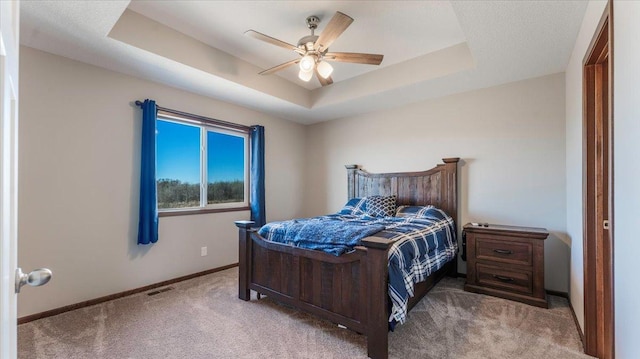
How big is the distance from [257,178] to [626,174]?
3.79 meters

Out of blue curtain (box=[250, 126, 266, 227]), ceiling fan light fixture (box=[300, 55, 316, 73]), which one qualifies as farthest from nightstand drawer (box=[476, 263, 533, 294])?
blue curtain (box=[250, 126, 266, 227])

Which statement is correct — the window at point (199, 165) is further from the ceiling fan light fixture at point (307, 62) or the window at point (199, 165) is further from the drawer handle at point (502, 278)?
the drawer handle at point (502, 278)

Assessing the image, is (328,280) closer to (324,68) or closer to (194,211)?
(324,68)

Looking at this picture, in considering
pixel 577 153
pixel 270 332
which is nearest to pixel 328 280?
pixel 270 332

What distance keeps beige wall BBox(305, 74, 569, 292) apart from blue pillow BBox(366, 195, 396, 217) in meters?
0.59

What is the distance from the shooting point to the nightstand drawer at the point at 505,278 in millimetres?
2746

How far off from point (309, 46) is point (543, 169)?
2822 millimetres

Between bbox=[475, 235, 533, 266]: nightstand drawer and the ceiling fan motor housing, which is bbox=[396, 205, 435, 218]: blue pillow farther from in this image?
the ceiling fan motor housing

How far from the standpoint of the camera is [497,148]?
339cm

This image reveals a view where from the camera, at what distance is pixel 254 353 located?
6.44 feet

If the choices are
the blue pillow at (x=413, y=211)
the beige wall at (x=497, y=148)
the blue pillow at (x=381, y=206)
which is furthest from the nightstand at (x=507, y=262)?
the blue pillow at (x=381, y=206)

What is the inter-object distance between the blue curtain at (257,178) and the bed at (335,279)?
4.33 ft

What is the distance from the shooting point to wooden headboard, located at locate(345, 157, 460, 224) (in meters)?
3.61

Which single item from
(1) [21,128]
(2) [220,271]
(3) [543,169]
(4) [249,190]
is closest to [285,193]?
(4) [249,190]
